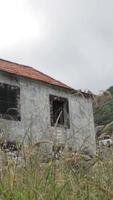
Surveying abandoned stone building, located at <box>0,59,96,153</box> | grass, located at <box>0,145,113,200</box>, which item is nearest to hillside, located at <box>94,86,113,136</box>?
grass, located at <box>0,145,113,200</box>

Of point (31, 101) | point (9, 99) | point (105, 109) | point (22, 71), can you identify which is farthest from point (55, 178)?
point (22, 71)

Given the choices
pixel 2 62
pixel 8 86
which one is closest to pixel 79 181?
pixel 8 86

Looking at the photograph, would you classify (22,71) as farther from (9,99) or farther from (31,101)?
(9,99)

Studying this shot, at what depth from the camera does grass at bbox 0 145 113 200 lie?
2996 millimetres

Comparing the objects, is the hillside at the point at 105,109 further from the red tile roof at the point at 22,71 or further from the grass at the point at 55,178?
the red tile roof at the point at 22,71

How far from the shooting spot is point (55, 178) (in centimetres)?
320

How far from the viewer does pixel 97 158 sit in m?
3.26

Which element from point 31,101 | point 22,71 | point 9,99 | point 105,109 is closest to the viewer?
point 105,109

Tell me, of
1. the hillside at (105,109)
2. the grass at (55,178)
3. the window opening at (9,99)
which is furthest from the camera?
the window opening at (9,99)

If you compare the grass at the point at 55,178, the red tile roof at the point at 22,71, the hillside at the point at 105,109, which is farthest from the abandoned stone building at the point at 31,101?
the grass at the point at 55,178

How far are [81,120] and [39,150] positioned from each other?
62.7 feet

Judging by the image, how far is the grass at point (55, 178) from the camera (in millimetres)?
2996

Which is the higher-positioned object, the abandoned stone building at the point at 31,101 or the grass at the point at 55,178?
the abandoned stone building at the point at 31,101

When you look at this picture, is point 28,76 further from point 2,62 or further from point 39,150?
point 39,150
